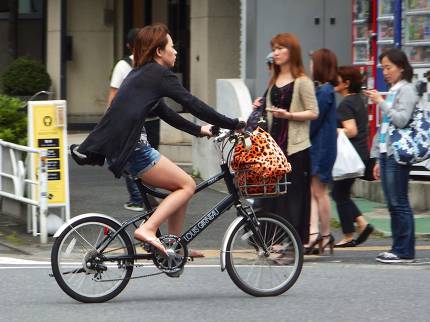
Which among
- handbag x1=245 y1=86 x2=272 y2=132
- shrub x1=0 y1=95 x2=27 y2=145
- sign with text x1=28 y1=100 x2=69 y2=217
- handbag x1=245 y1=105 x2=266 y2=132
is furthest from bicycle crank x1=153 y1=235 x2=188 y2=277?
shrub x1=0 y1=95 x2=27 y2=145

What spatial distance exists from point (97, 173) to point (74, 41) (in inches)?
258

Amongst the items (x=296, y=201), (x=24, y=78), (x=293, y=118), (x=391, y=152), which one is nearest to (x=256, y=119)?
(x=293, y=118)

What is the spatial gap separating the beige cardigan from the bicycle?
121 centimetres

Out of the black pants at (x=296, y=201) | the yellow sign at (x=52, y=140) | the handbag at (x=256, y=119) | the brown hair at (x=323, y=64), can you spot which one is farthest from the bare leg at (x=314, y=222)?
the yellow sign at (x=52, y=140)

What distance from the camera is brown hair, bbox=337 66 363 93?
35.3ft

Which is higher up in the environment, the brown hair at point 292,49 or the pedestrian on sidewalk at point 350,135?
the brown hair at point 292,49

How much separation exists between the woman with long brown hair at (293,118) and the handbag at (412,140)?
69cm

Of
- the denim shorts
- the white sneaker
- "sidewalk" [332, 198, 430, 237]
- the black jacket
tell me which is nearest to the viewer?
the black jacket

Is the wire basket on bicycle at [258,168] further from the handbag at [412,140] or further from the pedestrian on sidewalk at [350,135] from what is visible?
the pedestrian on sidewalk at [350,135]

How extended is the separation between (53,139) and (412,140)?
3519 mm

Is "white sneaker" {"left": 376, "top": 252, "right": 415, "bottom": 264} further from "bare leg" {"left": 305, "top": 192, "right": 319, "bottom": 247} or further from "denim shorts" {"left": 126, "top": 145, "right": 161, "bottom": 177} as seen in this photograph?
"denim shorts" {"left": 126, "top": 145, "right": 161, "bottom": 177}

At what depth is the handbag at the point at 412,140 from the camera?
31.1 feet

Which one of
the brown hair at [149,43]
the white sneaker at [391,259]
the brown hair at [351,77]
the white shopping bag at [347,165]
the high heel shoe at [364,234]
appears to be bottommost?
the white sneaker at [391,259]

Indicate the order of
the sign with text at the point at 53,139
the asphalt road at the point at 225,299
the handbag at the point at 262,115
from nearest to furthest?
the asphalt road at the point at 225,299 → the handbag at the point at 262,115 → the sign with text at the point at 53,139
